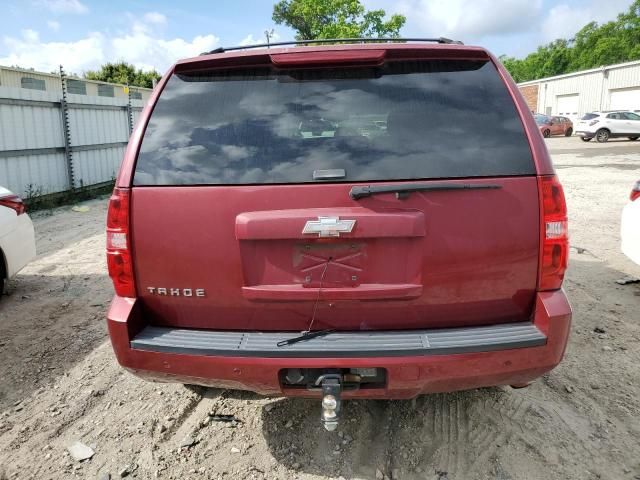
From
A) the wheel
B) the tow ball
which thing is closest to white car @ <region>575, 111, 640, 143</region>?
the wheel

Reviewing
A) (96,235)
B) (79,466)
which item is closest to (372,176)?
(79,466)

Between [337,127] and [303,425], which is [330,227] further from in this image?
[303,425]

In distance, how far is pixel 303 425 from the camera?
10.0 feet

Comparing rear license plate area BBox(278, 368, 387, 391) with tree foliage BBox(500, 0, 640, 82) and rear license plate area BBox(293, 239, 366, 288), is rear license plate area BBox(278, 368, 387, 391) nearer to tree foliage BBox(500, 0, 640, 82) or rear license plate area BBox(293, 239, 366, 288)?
rear license plate area BBox(293, 239, 366, 288)

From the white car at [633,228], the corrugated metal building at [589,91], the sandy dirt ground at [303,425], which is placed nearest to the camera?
the sandy dirt ground at [303,425]

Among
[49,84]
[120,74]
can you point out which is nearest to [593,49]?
[120,74]

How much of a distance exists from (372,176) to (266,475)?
1618mm

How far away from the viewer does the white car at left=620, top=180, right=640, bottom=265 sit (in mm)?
4793

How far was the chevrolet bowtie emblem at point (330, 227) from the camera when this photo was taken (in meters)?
2.23

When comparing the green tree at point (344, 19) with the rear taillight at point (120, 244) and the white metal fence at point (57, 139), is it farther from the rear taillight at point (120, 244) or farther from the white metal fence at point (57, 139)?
the rear taillight at point (120, 244)

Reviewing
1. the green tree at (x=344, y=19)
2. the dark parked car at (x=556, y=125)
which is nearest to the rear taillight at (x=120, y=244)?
the green tree at (x=344, y=19)

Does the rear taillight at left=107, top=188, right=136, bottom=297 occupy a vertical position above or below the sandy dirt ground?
above

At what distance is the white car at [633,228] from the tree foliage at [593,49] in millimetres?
73654

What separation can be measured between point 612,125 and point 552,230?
A: 3184cm
